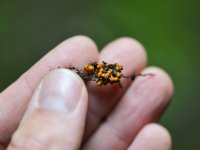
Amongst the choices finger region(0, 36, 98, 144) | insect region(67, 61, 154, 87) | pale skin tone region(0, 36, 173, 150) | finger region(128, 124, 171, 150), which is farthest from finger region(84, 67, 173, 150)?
finger region(0, 36, 98, 144)

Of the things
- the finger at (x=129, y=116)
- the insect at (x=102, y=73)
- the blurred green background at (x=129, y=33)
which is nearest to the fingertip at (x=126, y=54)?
the finger at (x=129, y=116)

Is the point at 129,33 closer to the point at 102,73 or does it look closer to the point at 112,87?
the point at 112,87

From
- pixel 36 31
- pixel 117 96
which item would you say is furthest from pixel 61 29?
pixel 117 96

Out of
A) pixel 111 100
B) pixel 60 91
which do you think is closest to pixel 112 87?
pixel 111 100

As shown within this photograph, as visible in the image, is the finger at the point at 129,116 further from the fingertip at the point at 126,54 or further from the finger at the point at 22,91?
the finger at the point at 22,91

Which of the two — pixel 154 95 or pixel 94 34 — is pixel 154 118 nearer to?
pixel 154 95

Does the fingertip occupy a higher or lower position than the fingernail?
higher

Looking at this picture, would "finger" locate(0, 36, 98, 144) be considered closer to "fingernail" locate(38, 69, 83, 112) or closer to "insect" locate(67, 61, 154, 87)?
"insect" locate(67, 61, 154, 87)
